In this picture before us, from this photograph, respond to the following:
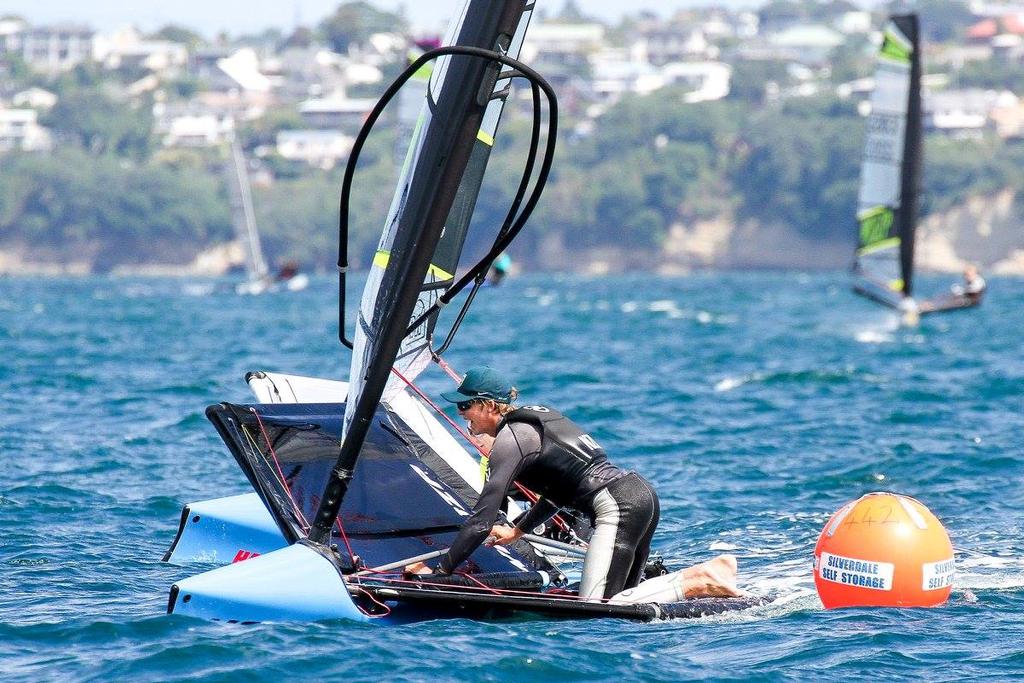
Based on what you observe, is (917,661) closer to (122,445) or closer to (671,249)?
(122,445)

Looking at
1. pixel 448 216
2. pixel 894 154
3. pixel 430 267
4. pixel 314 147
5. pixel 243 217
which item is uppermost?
pixel 448 216

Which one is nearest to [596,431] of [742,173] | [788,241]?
[788,241]

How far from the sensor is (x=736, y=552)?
30.2 ft

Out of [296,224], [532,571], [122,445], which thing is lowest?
[296,224]

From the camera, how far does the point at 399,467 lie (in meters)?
8.73

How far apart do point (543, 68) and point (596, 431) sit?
149m

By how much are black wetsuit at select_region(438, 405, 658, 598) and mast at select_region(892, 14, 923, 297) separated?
22475 mm

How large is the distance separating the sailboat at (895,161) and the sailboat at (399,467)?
21.6 meters

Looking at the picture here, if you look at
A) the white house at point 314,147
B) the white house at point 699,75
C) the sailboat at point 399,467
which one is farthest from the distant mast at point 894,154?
the white house at point 699,75

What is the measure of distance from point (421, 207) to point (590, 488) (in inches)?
60.9

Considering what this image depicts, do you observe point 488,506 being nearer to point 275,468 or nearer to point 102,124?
point 275,468

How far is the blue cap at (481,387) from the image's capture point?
7352 mm

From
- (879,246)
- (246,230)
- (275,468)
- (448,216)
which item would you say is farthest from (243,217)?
(448,216)

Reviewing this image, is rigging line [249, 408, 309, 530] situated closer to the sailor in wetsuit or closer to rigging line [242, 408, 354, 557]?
→ rigging line [242, 408, 354, 557]
